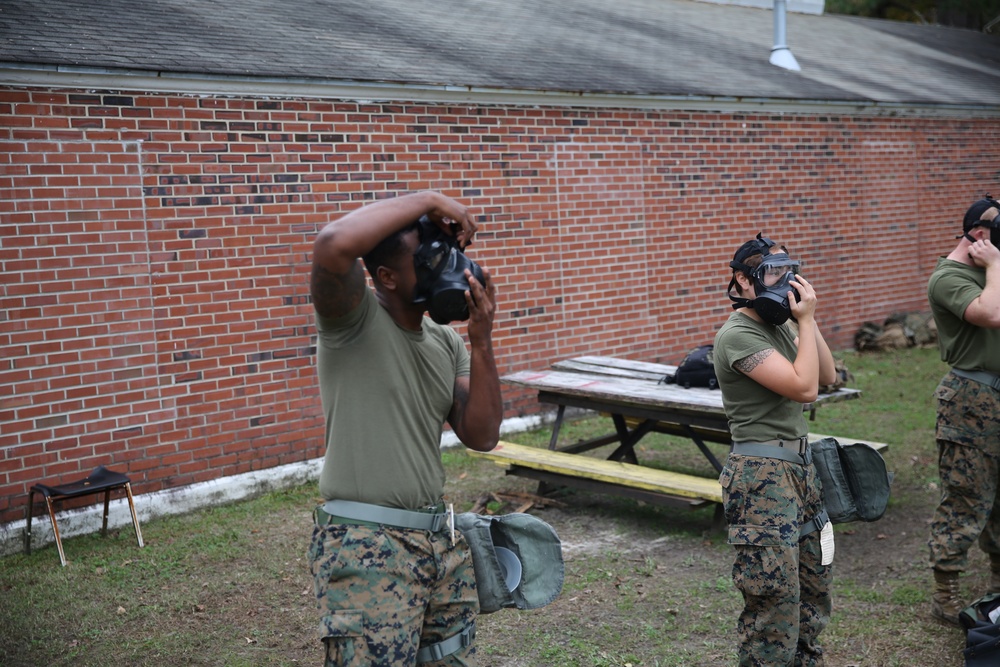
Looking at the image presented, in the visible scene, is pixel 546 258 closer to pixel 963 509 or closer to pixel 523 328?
pixel 523 328

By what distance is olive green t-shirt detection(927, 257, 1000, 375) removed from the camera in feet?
15.8

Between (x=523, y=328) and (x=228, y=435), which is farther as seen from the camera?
(x=523, y=328)

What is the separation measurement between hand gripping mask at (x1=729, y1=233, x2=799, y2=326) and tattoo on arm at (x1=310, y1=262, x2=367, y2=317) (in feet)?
5.59

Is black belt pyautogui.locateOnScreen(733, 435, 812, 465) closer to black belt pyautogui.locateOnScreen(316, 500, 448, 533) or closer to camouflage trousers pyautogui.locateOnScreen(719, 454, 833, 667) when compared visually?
camouflage trousers pyautogui.locateOnScreen(719, 454, 833, 667)

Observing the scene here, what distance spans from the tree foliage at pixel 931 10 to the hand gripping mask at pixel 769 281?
24.1 m

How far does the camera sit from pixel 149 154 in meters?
6.75

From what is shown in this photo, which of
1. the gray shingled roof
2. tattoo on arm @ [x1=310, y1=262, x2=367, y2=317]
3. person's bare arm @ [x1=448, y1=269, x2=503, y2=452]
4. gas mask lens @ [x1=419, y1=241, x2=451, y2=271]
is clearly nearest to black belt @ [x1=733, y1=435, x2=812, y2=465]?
person's bare arm @ [x1=448, y1=269, x2=503, y2=452]

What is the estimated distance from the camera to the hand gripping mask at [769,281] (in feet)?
12.3

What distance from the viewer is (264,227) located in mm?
7355

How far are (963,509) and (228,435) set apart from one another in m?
5.00

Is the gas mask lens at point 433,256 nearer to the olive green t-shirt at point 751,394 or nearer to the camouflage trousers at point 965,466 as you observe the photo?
the olive green t-shirt at point 751,394

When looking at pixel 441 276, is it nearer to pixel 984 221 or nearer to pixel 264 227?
pixel 984 221

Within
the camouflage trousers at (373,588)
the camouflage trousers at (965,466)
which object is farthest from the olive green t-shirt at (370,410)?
the camouflage trousers at (965,466)

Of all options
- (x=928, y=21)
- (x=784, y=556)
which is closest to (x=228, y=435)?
(x=784, y=556)
